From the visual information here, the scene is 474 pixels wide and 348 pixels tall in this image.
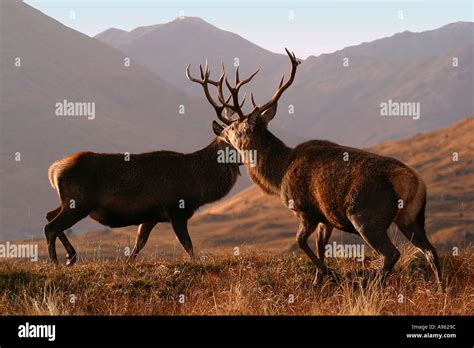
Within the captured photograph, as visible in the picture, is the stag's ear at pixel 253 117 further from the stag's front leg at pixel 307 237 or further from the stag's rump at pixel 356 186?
the stag's front leg at pixel 307 237

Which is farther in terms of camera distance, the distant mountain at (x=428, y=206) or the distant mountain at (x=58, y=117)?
the distant mountain at (x=58, y=117)

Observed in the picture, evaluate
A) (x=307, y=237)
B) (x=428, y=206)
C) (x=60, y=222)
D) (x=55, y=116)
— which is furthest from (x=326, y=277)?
(x=55, y=116)

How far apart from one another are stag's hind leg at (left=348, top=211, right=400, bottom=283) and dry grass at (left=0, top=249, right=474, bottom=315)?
33cm

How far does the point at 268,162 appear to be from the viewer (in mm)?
11016

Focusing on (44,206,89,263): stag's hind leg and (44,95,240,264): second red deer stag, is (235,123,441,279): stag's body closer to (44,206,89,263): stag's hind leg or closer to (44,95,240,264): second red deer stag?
(44,95,240,264): second red deer stag

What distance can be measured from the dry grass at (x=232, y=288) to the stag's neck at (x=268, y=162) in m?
1.09

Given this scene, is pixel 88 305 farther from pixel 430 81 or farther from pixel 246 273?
pixel 430 81

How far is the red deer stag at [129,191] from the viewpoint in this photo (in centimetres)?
1172

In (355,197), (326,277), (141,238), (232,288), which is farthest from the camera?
(141,238)

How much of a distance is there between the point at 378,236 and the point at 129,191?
A: 4.44 metres

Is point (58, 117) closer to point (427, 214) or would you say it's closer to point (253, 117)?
point (427, 214)

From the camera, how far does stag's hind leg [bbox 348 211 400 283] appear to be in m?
9.12

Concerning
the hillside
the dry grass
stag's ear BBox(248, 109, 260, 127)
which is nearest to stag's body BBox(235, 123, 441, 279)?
the dry grass

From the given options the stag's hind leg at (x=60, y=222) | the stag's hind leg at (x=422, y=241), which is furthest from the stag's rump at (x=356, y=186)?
the stag's hind leg at (x=60, y=222)
